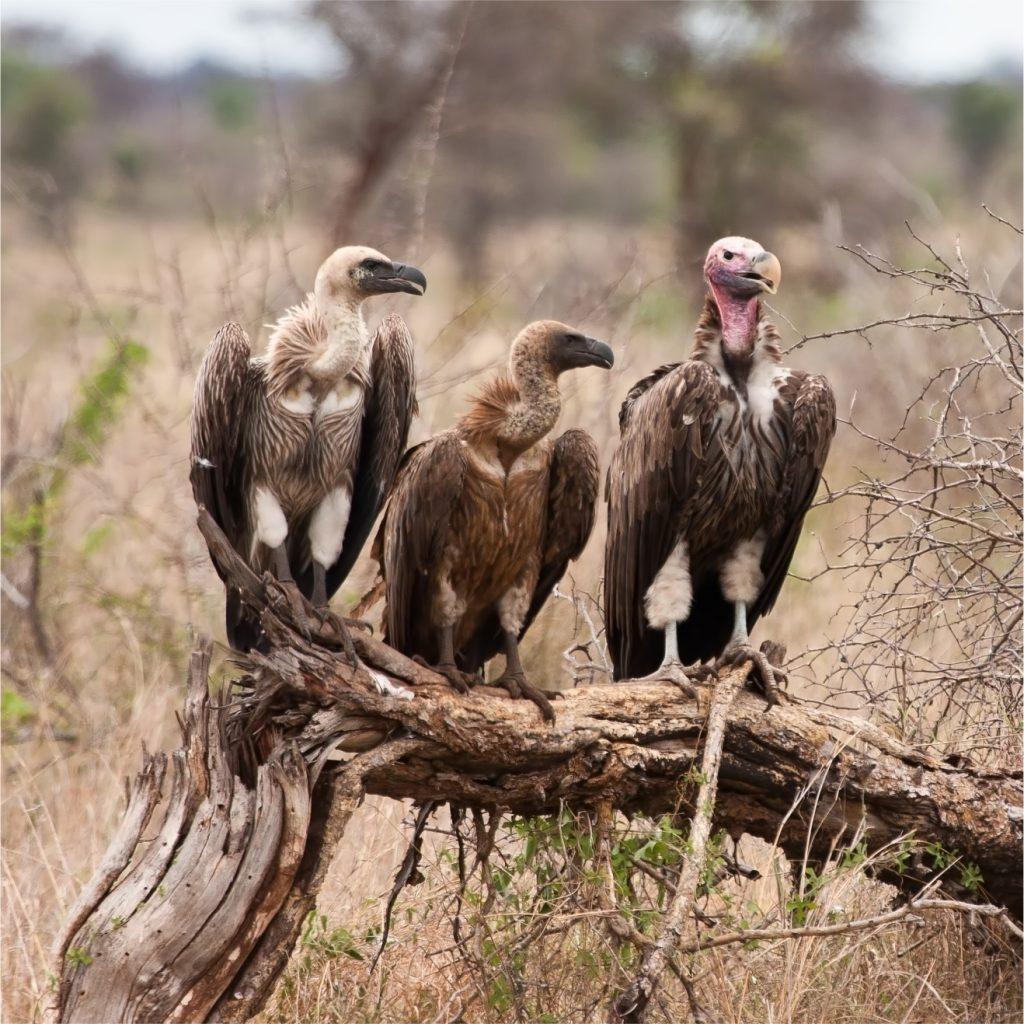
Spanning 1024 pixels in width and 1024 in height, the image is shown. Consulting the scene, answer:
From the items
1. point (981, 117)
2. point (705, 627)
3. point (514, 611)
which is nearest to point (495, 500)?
point (514, 611)

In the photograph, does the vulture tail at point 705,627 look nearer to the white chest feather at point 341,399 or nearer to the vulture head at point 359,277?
the white chest feather at point 341,399

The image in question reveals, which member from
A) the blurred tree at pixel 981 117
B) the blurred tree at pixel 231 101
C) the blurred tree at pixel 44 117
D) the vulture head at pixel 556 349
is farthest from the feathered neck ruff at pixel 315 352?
the blurred tree at pixel 231 101

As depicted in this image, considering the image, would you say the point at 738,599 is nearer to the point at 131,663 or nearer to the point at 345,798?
the point at 345,798

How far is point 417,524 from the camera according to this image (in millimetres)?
4477

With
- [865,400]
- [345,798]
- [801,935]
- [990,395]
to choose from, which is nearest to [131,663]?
[345,798]

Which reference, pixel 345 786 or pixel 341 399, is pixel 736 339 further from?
pixel 345 786

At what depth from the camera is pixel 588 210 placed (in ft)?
85.9

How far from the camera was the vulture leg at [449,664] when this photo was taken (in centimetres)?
411

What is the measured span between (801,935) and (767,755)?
60 cm

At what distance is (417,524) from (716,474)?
101 cm

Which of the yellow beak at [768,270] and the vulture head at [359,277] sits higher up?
the yellow beak at [768,270]

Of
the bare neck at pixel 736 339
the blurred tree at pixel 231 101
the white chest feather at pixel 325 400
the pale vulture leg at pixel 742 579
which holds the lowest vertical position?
the pale vulture leg at pixel 742 579

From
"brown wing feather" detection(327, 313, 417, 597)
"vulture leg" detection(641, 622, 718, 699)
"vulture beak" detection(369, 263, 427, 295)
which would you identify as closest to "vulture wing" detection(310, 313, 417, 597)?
"brown wing feather" detection(327, 313, 417, 597)

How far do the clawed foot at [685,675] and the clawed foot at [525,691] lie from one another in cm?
45
